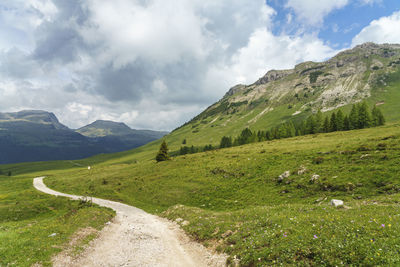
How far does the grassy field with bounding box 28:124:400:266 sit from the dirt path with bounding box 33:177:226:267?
158 cm

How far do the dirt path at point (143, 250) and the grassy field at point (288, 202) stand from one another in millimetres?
1575

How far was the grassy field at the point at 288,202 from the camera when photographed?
1016cm

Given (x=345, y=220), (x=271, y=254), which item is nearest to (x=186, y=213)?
(x=271, y=254)

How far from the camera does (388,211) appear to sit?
13.0 m

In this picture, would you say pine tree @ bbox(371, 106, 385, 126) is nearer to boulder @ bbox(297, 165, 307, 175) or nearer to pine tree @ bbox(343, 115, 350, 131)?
pine tree @ bbox(343, 115, 350, 131)

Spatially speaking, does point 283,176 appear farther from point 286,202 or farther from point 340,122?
point 340,122

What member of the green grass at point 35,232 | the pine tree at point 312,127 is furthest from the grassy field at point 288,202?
the pine tree at point 312,127

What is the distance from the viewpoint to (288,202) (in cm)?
2441

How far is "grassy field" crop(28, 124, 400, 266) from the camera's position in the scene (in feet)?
33.3

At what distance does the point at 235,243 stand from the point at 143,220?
55.9 ft

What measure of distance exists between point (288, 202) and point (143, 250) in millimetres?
18442

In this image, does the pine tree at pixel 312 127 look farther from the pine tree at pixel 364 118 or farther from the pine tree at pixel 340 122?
the pine tree at pixel 364 118

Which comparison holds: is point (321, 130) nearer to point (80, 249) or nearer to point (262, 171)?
point (262, 171)

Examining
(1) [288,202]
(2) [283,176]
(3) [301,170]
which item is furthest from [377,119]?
(1) [288,202]
